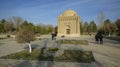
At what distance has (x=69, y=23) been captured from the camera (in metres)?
60.6

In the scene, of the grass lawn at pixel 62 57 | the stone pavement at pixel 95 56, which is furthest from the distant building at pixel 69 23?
the grass lawn at pixel 62 57

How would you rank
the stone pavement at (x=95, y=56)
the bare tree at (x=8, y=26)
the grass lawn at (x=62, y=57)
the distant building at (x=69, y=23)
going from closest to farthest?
the stone pavement at (x=95, y=56), the grass lawn at (x=62, y=57), the distant building at (x=69, y=23), the bare tree at (x=8, y=26)

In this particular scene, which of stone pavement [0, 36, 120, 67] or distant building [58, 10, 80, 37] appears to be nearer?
stone pavement [0, 36, 120, 67]

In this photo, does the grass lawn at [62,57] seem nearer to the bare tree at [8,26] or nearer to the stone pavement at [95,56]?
the stone pavement at [95,56]

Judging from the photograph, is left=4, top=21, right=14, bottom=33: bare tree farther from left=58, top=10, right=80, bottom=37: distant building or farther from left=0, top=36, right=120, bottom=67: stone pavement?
left=0, top=36, right=120, bottom=67: stone pavement

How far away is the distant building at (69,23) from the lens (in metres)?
59.3

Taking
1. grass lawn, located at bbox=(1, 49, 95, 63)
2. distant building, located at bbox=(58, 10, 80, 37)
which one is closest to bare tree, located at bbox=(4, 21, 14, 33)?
distant building, located at bbox=(58, 10, 80, 37)

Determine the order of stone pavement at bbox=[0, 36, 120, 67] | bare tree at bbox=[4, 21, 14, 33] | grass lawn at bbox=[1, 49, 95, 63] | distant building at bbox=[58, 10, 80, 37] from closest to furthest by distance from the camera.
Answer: stone pavement at bbox=[0, 36, 120, 67] < grass lawn at bbox=[1, 49, 95, 63] < distant building at bbox=[58, 10, 80, 37] < bare tree at bbox=[4, 21, 14, 33]

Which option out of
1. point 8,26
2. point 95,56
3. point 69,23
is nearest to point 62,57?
point 95,56

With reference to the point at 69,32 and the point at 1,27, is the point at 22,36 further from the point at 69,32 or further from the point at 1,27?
the point at 1,27

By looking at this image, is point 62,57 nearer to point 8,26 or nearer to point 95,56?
point 95,56

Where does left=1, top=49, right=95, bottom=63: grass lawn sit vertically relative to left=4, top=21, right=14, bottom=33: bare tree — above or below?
below

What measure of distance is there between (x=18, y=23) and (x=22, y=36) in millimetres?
68590

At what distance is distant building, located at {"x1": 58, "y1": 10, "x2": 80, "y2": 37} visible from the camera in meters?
59.3
